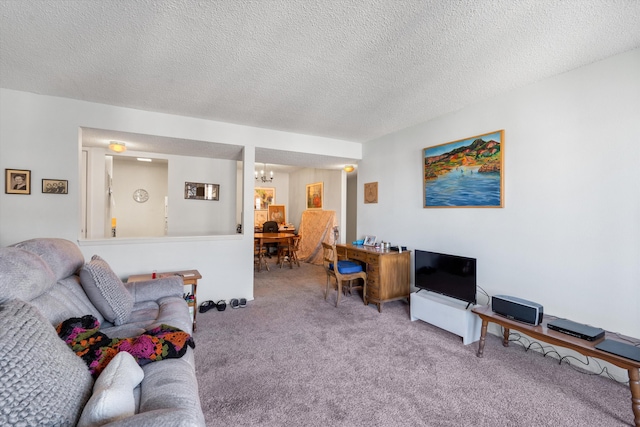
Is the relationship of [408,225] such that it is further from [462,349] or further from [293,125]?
[293,125]

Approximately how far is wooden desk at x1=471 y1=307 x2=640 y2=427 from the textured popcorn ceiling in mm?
2120

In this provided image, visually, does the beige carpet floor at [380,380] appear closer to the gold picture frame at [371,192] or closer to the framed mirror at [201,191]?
the gold picture frame at [371,192]

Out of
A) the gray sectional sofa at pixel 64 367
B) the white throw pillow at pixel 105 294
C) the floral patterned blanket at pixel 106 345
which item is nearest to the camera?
the gray sectional sofa at pixel 64 367

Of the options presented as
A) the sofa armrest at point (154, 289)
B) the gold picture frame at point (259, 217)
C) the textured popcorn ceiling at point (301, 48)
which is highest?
the textured popcorn ceiling at point (301, 48)

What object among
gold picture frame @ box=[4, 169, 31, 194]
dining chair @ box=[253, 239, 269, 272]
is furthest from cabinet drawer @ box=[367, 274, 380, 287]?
gold picture frame @ box=[4, 169, 31, 194]

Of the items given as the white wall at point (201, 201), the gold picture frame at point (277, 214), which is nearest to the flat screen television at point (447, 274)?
the white wall at point (201, 201)

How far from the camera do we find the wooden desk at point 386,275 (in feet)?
11.9

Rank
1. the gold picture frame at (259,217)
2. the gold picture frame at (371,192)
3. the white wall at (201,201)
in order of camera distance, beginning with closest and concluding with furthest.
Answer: the gold picture frame at (371,192) → the white wall at (201,201) → the gold picture frame at (259,217)

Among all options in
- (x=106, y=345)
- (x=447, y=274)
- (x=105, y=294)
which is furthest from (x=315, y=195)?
(x=106, y=345)

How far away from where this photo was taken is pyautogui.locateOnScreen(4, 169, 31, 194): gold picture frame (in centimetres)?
285

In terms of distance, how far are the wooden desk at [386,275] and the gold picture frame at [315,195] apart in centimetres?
344

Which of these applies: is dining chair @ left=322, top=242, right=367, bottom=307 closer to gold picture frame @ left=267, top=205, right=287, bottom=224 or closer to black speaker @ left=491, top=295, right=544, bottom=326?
black speaker @ left=491, top=295, right=544, bottom=326

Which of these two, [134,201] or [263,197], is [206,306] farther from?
[263,197]

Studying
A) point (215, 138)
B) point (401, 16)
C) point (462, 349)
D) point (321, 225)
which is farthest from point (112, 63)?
point (321, 225)
